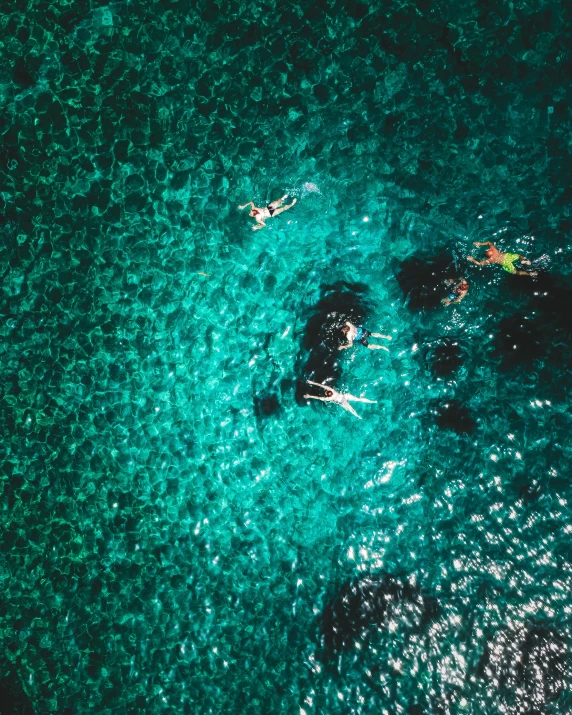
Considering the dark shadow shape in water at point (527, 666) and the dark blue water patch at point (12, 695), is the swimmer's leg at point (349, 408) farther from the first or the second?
the dark blue water patch at point (12, 695)

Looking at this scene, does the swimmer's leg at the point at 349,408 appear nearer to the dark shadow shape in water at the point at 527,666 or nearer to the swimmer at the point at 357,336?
the swimmer at the point at 357,336

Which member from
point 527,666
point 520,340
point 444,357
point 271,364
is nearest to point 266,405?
point 271,364

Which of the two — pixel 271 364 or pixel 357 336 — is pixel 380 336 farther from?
pixel 271 364

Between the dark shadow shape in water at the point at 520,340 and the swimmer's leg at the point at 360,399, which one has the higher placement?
the dark shadow shape in water at the point at 520,340

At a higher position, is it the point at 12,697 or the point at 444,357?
the point at 444,357

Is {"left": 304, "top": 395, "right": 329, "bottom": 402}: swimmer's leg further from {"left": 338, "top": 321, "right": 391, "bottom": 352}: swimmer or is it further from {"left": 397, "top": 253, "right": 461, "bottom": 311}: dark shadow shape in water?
{"left": 397, "top": 253, "right": 461, "bottom": 311}: dark shadow shape in water

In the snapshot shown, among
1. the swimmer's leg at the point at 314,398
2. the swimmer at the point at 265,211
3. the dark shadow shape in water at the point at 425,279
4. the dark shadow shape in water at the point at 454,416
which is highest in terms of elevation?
the swimmer at the point at 265,211

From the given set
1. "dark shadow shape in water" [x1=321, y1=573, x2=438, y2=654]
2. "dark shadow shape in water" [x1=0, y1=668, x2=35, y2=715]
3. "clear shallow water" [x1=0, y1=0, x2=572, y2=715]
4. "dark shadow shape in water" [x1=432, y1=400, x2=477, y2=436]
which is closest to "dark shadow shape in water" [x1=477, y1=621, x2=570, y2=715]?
"clear shallow water" [x1=0, y1=0, x2=572, y2=715]

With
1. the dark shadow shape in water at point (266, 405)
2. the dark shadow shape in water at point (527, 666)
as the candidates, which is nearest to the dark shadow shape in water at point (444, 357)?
the dark shadow shape in water at point (266, 405)
